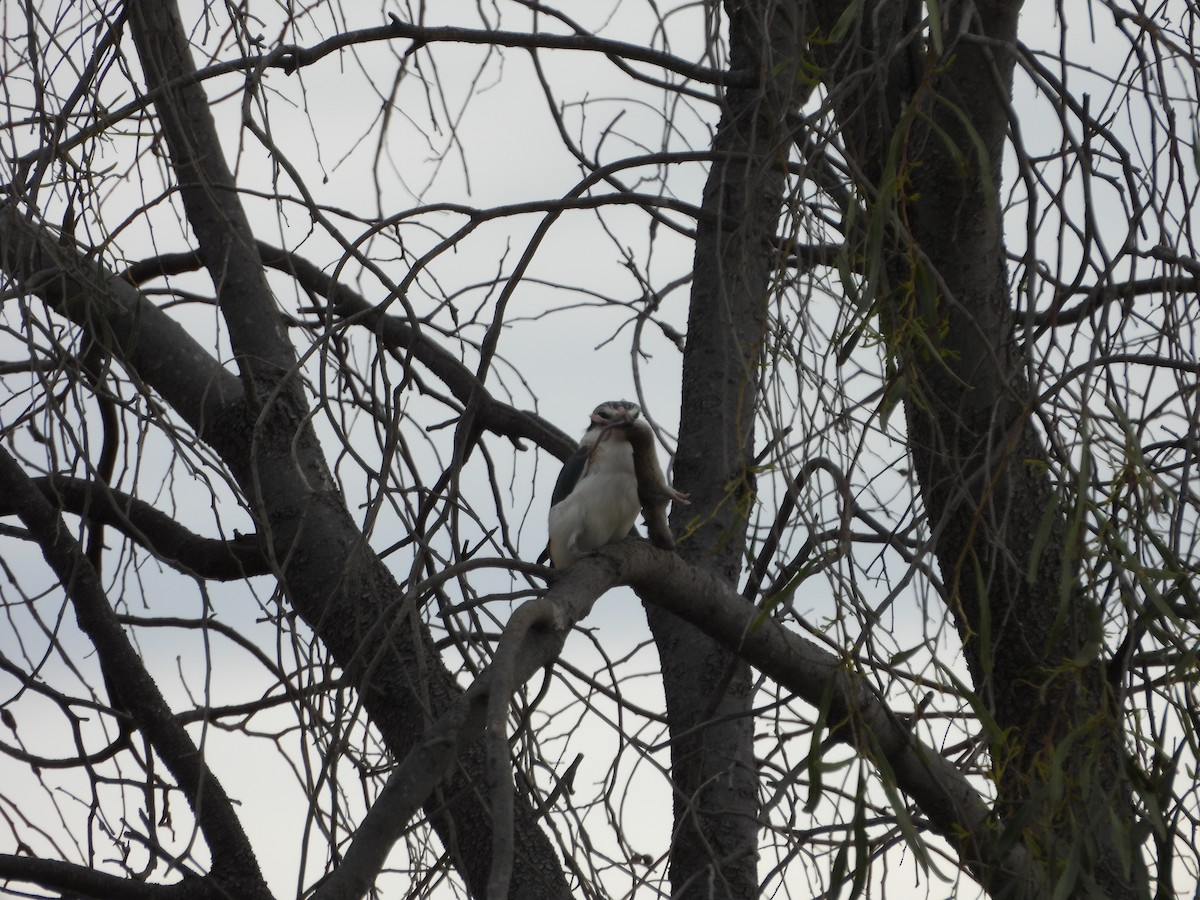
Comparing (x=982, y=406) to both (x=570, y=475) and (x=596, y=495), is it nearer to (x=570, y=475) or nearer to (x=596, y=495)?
(x=596, y=495)

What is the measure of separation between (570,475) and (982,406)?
164 cm

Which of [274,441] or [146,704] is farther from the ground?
[274,441]

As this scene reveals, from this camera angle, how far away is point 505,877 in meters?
1.48

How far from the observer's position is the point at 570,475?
3.78m

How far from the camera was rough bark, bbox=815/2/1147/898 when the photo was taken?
65.3 inches

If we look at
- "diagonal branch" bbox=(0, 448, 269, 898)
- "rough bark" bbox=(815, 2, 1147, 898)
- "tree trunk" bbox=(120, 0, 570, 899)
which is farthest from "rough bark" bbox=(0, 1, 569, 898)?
"rough bark" bbox=(815, 2, 1147, 898)

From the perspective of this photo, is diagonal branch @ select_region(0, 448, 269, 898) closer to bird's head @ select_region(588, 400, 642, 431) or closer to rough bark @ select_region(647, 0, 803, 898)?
rough bark @ select_region(647, 0, 803, 898)

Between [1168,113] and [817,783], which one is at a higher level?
[1168,113]

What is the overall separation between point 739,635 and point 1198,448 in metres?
1.01

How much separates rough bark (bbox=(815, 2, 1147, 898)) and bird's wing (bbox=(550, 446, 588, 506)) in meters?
1.32

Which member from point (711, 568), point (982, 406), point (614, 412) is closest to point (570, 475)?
point (614, 412)

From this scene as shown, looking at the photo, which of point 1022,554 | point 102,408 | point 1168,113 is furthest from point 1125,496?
point 102,408

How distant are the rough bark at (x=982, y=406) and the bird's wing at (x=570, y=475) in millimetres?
1322

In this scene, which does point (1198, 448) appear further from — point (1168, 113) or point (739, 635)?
point (739, 635)
